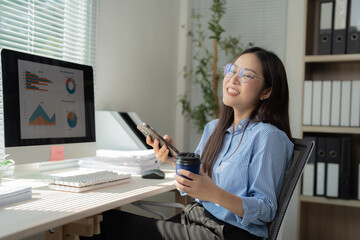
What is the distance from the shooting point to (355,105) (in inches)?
93.5

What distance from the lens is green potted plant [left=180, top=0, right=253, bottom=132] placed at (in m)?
3.01

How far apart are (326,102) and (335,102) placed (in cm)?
5

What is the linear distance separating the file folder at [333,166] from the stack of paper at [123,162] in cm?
116

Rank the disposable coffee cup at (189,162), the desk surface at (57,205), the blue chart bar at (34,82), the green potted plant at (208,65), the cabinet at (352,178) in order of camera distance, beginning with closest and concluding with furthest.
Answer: the desk surface at (57,205) → the disposable coffee cup at (189,162) → the blue chart bar at (34,82) → the cabinet at (352,178) → the green potted plant at (208,65)

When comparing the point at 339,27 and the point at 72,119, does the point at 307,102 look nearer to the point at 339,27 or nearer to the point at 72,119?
the point at 339,27

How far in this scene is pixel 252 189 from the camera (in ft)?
4.15

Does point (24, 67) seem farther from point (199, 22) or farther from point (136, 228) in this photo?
point (199, 22)

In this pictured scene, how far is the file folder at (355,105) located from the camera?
237 cm

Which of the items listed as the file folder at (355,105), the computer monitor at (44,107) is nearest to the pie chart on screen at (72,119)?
the computer monitor at (44,107)

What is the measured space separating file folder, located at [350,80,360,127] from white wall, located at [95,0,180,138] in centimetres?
143

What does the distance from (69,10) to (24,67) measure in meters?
0.76

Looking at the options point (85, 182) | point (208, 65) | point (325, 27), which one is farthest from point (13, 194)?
point (208, 65)

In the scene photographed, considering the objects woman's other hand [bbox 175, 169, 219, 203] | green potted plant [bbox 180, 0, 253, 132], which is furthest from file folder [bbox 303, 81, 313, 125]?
woman's other hand [bbox 175, 169, 219, 203]

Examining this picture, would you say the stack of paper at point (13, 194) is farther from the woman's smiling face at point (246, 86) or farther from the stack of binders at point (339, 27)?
the stack of binders at point (339, 27)
